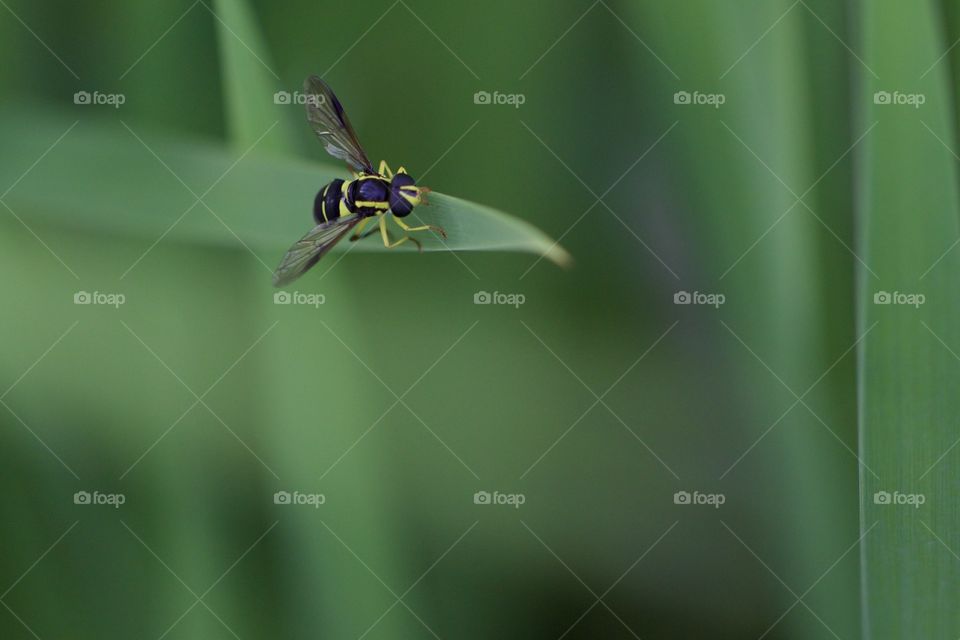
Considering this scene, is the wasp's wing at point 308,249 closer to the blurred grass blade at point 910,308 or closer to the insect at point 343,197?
the insect at point 343,197

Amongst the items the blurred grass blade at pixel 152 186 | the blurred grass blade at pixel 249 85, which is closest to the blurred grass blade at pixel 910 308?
the blurred grass blade at pixel 152 186

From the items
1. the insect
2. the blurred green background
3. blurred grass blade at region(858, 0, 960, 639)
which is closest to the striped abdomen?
the insect

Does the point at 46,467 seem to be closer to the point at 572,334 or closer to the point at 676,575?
the point at 572,334

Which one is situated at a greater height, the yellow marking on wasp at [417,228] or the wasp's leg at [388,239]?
the yellow marking on wasp at [417,228]

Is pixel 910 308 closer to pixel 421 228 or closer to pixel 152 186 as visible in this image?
pixel 421 228

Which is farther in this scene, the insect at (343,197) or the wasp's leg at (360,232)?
the wasp's leg at (360,232)

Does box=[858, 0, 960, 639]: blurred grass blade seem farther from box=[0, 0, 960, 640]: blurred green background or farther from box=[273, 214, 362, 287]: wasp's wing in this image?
box=[273, 214, 362, 287]: wasp's wing
